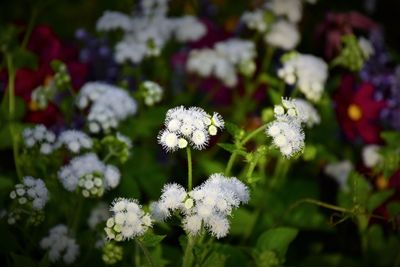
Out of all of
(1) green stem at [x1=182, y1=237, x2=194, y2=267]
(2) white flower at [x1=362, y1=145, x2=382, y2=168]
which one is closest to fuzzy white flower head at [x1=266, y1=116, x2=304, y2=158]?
(1) green stem at [x1=182, y1=237, x2=194, y2=267]

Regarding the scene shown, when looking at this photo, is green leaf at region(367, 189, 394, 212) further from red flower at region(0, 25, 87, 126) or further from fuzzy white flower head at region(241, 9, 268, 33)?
red flower at region(0, 25, 87, 126)

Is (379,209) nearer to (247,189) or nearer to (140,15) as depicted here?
(247,189)

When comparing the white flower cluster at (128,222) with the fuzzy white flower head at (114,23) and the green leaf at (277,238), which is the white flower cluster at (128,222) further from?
the fuzzy white flower head at (114,23)

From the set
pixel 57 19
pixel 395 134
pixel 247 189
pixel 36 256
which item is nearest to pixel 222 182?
pixel 247 189

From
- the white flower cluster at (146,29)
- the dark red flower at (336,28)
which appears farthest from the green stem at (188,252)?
the dark red flower at (336,28)

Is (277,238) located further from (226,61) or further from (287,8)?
(287,8)
